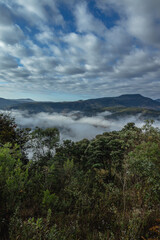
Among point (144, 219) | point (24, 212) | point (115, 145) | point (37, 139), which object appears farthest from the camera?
point (115, 145)

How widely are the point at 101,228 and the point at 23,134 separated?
603 inches

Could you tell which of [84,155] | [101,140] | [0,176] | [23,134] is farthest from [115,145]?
[0,176]

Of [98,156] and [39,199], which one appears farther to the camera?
[98,156]

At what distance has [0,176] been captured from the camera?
352 centimetres

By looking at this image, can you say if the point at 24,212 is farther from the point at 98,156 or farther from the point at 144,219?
the point at 98,156

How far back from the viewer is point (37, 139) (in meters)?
13.9

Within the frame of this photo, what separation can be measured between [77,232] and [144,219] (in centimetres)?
188

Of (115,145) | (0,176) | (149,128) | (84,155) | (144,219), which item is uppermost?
(149,128)

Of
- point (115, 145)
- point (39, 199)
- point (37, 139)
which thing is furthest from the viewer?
point (115, 145)

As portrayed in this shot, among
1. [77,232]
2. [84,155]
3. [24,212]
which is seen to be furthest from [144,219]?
[84,155]

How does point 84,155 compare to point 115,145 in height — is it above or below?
below

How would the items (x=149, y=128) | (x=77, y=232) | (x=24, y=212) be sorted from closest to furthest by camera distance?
(x=77, y=232) → (x=24, y=212) → (x=149, y=128)

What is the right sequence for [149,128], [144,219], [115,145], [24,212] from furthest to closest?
1. [115,145]
2. [149,128]
3. [24,212]
4. [144,219]

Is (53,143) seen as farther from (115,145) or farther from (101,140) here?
(115,145)
